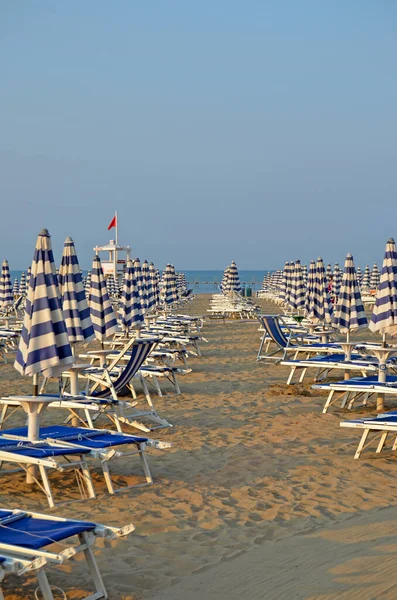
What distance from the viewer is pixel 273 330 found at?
11.8m

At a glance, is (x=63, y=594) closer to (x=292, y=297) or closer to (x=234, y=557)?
(x=234, y=557)

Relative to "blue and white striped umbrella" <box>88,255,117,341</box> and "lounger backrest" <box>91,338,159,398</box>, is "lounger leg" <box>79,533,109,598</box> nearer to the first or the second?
"lounger backrest" <box>91,338,159,398</box>

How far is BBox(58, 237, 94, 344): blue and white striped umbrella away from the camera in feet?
24.5

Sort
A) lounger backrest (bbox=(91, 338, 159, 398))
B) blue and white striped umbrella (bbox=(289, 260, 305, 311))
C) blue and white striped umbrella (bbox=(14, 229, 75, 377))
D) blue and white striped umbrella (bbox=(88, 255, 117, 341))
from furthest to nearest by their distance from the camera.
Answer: blue and white striped umbrella (bbox=(289, 260, 305, 311)) < blue and white striped umbrella (bbox=(88, 255, 117, 341)) < lounger backrest (bbox=(91, 338, 159, 398)) < blue and white striped umbrella (bbox=(14, 229, 75, 377))

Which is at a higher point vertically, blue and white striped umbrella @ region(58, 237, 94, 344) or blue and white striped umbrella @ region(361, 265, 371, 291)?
blue and white striped umbrella @ region(58, 237, 94, 344)

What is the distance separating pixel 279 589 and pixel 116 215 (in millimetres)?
25828

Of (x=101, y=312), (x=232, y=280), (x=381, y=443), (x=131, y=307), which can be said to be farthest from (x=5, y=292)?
(x=381, y=443)

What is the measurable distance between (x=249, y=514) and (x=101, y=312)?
4.56 meters

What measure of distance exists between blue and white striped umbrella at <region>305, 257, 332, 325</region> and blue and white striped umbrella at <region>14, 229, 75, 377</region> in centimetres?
775

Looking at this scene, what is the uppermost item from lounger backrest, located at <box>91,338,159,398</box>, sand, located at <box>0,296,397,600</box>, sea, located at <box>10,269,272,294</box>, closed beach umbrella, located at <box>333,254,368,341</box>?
closed beach umbrella, located at <box>333,254,368,341</box>

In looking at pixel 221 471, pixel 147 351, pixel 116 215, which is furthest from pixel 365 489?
pixel 116 215

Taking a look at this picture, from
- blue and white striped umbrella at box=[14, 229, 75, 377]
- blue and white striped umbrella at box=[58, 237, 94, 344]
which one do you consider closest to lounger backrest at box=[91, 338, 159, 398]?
blue and white striped umbrella at box=[58, 237, 94, 344]

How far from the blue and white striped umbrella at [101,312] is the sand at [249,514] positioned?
146 cm

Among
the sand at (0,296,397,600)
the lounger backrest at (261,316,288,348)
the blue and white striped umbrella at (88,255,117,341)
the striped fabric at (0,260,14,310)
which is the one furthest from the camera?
the striped fabric at (0,260,14,310)
